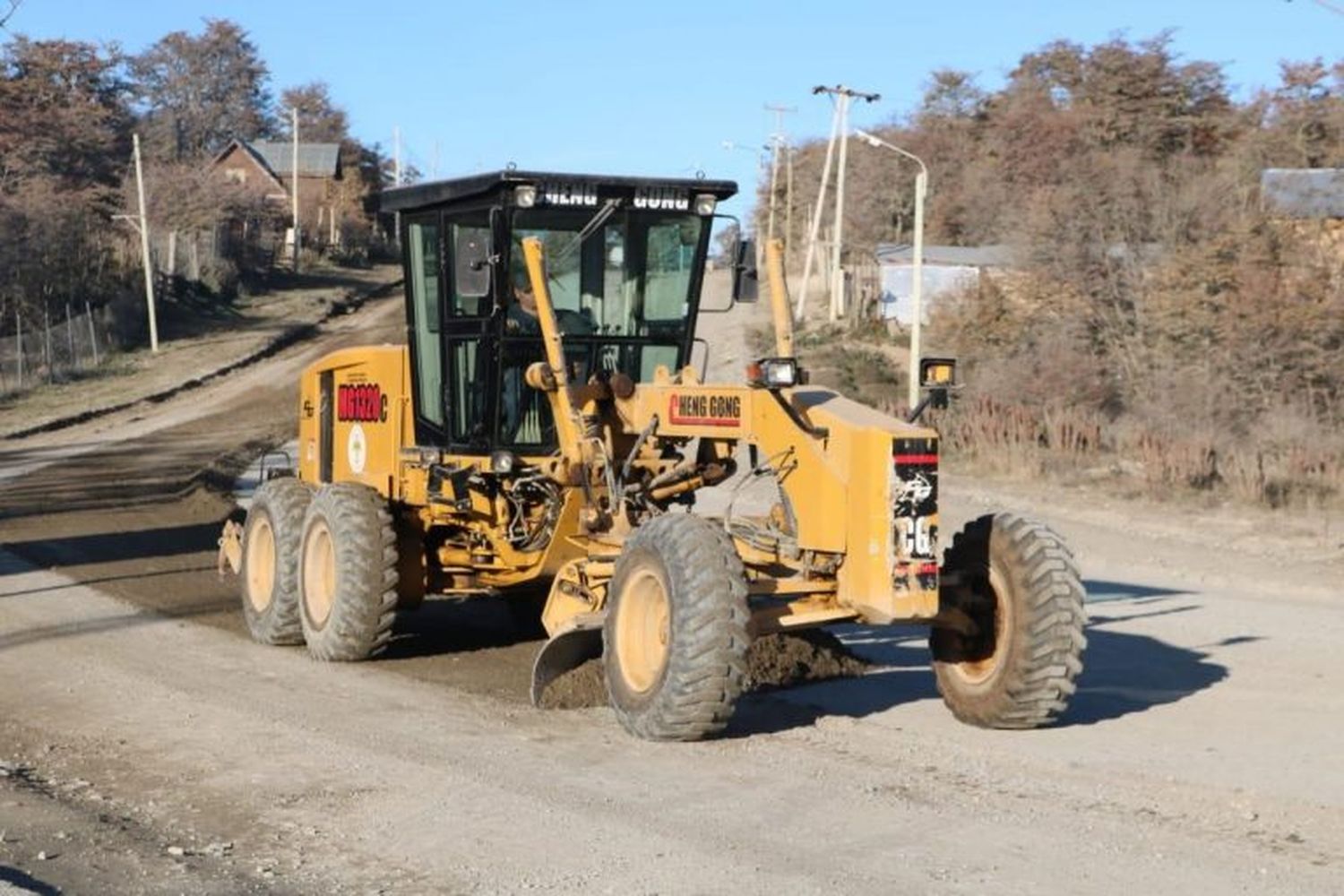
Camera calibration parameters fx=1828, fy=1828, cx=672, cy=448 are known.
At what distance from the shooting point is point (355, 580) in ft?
38.4

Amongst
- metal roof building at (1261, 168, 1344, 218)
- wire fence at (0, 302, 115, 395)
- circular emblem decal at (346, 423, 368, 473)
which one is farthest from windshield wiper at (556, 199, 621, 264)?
wire fence at (0, 302, 115, 395)

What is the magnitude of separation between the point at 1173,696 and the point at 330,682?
5141 millimetres

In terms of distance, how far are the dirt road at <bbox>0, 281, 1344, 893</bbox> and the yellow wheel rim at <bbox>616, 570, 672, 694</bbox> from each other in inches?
16.0

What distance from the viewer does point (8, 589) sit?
15.5 metres

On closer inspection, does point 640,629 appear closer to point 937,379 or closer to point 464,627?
point 937,379

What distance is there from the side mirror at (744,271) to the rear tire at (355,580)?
2744 millimetres

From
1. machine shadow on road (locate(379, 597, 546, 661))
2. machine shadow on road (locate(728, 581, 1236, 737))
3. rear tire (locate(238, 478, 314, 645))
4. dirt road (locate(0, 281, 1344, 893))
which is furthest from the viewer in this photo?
machine shadow on road (locate(379, 597, 546, 661))

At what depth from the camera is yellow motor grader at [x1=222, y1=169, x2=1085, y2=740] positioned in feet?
29.5

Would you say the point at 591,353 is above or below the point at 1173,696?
above

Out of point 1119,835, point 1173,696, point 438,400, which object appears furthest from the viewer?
point 438,400

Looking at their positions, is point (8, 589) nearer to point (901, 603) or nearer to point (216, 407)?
point (901, 603)

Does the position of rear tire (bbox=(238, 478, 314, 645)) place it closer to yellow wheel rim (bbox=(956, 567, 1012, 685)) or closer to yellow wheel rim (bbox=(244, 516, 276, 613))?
yellow wheel rim (bbox=(244, 516, 276, 613))

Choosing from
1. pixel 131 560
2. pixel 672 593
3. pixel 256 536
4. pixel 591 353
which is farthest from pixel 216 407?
pixel 672 593

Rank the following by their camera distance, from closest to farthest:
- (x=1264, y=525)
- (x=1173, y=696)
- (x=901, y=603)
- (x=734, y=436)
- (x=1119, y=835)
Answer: (x=1119, y=835), (x=901, y=603), (x=734, y=436), (x=1173, y=696), (x=1264, y=525)
